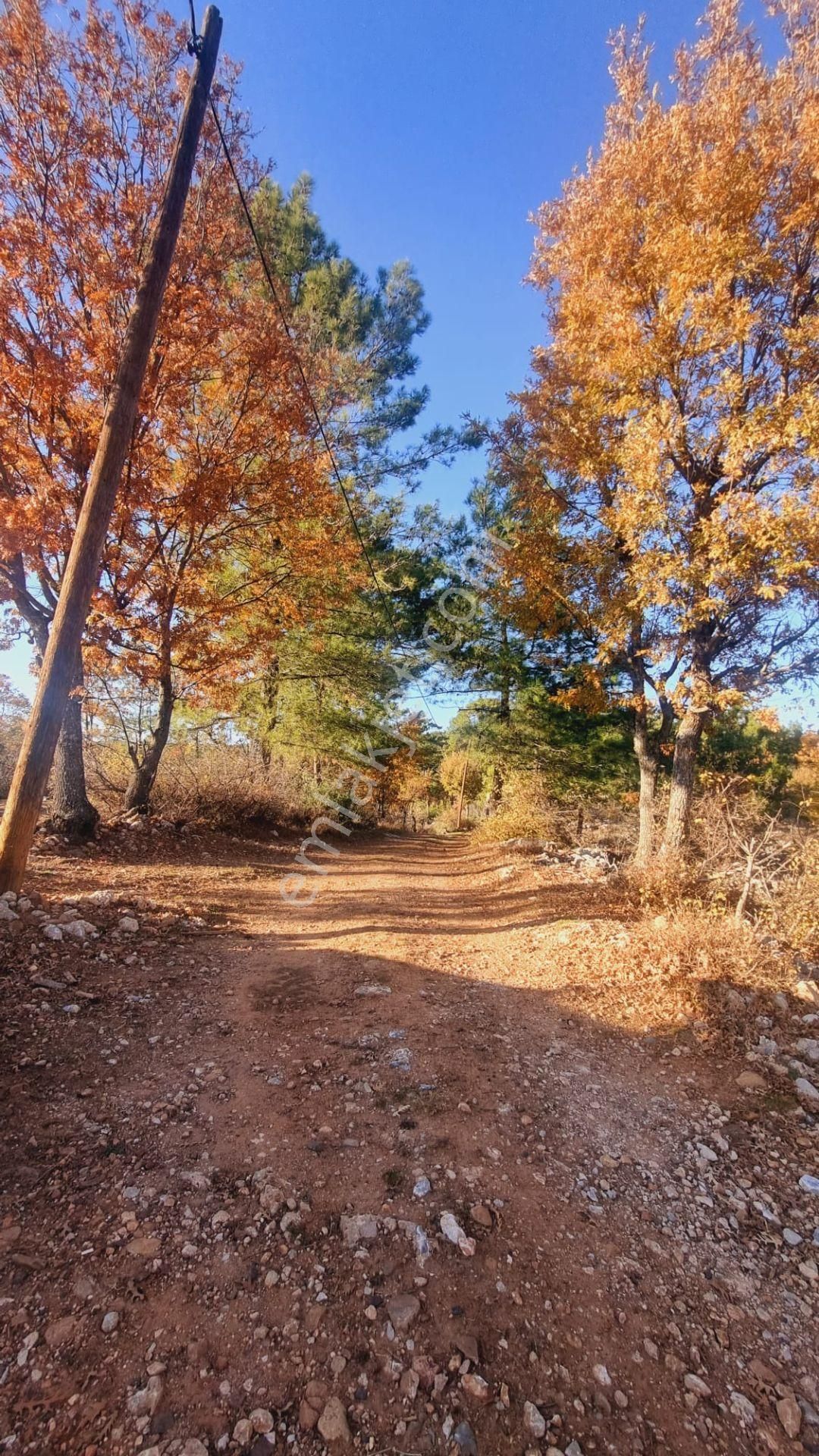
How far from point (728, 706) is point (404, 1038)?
207 inches

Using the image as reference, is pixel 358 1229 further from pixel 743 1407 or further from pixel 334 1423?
pixel 743 1407

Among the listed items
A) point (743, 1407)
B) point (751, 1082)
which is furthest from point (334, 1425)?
point (751, 1082)

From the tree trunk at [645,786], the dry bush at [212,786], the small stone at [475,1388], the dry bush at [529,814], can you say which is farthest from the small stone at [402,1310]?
the dry bush at [529,814]

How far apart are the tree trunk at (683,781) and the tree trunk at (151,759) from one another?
8343 mm

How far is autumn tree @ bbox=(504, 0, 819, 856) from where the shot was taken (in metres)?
5.65

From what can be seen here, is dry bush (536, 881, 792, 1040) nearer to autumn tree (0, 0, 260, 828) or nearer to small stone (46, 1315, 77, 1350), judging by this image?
small stone (46, 1315, 77, 1350)

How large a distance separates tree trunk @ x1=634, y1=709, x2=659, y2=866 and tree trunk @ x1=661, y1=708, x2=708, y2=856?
0.77 metres

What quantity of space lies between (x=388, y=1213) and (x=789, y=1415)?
144 cm

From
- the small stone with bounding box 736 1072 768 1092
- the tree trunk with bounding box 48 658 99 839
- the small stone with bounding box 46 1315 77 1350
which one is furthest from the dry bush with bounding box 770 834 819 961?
the tree trunk with bounding box 48 658 99 839

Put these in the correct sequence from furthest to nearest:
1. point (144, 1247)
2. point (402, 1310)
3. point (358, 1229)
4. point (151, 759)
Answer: point (151, 759)
point (358, 1229)
point (144, 1247)
point (402, 1310)

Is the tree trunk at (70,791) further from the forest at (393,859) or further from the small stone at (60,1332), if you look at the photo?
the small stone at (60,1332)

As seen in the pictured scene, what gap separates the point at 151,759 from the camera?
379 inches

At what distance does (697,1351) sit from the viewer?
6.11 ft

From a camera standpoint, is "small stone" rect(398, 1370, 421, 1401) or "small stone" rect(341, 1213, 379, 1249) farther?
"small stone" rect(341, 1213, 379, 1249)
